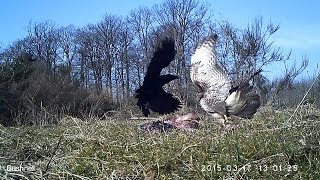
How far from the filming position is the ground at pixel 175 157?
3.68 m

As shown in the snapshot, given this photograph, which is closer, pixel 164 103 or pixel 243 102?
pixel 243 102

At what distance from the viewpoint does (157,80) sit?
9.25m

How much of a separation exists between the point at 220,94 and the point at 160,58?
6.85 feet

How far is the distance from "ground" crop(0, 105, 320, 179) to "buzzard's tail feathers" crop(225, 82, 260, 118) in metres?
2.45

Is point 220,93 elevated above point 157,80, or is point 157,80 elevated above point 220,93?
point 157,80

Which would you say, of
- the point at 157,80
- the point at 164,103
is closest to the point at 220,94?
the point at 157,80

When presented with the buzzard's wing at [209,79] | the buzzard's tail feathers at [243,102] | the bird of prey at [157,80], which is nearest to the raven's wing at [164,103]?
the bird of prey at [157,80]

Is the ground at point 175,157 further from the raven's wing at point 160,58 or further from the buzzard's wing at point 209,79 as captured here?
the raven's wing at point 160,58

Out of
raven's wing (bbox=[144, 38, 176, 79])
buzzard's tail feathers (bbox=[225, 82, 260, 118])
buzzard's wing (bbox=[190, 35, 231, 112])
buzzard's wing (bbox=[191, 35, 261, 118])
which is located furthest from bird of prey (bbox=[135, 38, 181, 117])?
buzzard's tail feathers (bbox=[225, 82, 260, 118])

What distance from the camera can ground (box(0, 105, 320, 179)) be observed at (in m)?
3.68

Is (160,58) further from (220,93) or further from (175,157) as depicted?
(175,157)

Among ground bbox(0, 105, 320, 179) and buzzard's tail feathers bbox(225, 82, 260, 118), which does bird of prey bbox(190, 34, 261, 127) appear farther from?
ground bbox(0, 105, 320, 179)

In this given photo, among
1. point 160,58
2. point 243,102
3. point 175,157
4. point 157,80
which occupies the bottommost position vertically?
point 175,157

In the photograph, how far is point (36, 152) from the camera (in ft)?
14.8
